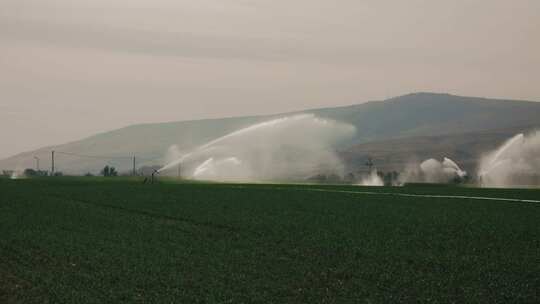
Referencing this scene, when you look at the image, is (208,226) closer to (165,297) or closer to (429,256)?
(429,256)

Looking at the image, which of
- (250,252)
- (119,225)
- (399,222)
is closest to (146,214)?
(119,225)

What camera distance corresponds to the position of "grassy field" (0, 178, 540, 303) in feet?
43.5

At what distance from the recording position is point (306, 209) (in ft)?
108

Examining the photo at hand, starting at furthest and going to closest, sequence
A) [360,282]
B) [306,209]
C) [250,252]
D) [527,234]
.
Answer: [306,209] < [527,234] < [250,252] < [360,282]

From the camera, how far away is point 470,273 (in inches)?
595

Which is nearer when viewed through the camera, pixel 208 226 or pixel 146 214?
pixel 208 226

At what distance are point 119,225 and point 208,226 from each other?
122 inches

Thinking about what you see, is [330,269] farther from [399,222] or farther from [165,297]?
[399,222]

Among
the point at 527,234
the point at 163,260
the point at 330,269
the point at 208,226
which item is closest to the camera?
the point at 330,269

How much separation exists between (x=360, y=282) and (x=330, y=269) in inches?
61.3

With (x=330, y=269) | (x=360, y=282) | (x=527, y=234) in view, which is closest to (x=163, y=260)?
(x=330, y=269)

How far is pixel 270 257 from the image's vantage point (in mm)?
17250

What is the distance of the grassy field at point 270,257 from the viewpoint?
13.2 metres

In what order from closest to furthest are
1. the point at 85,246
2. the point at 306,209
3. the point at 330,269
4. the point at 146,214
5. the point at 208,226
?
the point at 330,269 → the point at 85,246 → the point at 208,226 → the point at 146,214 → the point at 306,209
